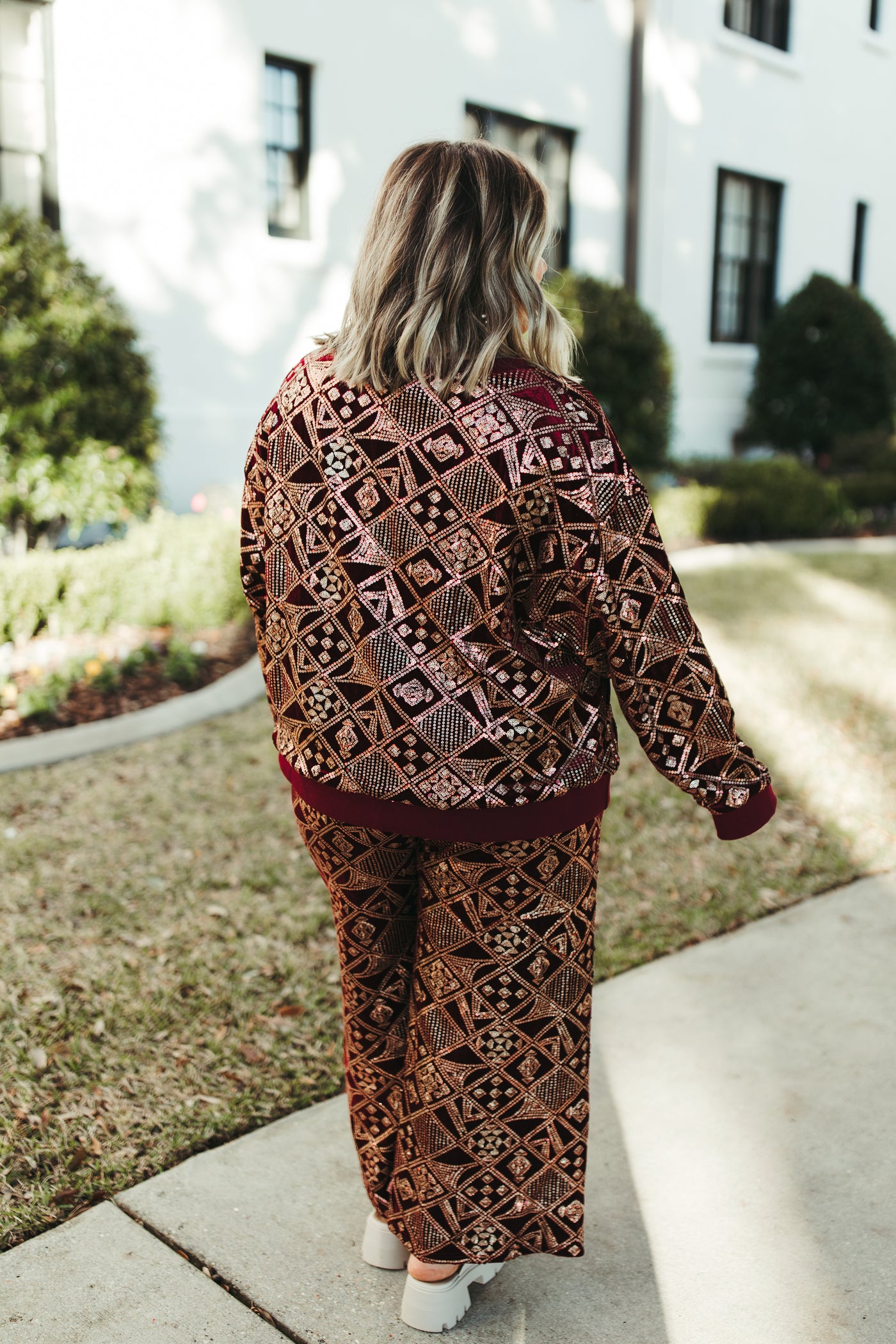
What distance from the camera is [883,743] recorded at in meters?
5.48

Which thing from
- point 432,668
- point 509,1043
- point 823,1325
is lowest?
point 823,1325

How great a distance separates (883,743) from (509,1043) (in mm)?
4019

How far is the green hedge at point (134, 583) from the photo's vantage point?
6.19 meters

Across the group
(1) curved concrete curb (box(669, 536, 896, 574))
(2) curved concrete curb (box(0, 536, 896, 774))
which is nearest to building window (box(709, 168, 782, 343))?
(1) curved concrete curb (box(669, 536, 896, 574))

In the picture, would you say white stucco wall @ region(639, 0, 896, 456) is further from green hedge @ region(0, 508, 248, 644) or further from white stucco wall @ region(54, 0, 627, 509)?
green hedge @ region(0, 508, 248, 644)

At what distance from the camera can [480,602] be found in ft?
5.83

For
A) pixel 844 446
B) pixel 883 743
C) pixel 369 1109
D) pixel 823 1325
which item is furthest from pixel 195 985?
pixel 844 446

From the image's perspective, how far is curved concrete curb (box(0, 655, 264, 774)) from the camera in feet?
16.5

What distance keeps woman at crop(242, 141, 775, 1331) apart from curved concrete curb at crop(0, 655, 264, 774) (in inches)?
130

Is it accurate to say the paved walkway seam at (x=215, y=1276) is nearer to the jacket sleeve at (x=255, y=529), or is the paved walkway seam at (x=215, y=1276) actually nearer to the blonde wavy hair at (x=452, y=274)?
the jacket sleeve at (x=255, y=529)

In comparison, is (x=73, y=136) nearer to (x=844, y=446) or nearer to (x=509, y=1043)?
(x=509, y=1043)

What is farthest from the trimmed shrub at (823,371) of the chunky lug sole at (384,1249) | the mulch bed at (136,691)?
the chunky lug sole at (384,1249)

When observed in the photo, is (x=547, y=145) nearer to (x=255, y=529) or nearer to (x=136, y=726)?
(x=136, y=726)

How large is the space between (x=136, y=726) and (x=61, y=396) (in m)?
2.66
